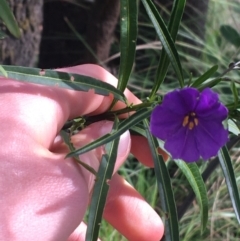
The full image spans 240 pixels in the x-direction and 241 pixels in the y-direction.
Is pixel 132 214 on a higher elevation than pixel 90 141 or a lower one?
lower

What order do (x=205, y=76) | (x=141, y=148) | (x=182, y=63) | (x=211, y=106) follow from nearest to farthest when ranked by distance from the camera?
(x=211, y=106) → (x=205, y=76) → (x=141, y=148) → (x=182, y=63)

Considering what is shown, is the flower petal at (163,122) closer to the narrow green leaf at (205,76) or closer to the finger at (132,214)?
the narrow green leaf at (205,76)

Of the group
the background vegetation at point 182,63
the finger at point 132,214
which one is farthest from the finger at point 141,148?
the background vegetation at point 182,63

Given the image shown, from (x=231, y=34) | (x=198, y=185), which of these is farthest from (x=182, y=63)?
(x=198, y=185)

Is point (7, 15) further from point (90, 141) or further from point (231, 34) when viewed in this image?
point (231, 34)

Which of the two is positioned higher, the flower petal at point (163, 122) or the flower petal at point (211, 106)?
the flower petal at point (211, 106)

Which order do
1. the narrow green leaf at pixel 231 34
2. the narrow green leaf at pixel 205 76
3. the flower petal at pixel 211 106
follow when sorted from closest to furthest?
the flower petal at pixel 211 106, the narrow green leaf at pixel 205 76, the narrow green leaf at pixel 231 34
